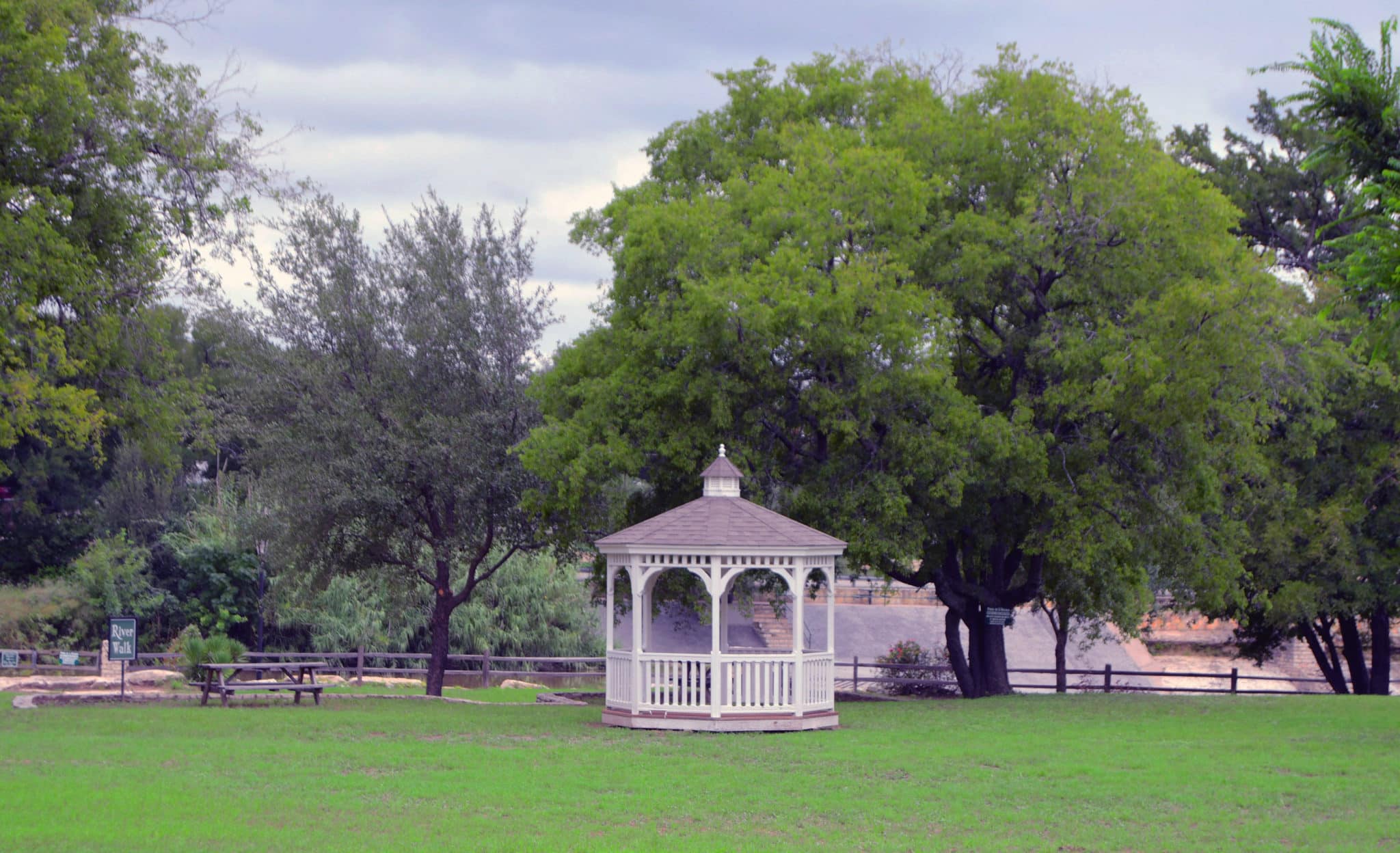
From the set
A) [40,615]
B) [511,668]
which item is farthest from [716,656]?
[40,615]

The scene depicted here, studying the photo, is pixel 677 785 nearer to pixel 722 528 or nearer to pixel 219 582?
pixel 722 528

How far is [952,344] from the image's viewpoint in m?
22.7

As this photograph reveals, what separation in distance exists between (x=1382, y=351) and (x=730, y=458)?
15.1 metres

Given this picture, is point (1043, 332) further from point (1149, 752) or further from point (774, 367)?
point (1149, 752)

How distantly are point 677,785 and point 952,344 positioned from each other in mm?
11847

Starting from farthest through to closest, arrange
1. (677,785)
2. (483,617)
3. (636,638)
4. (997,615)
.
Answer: (483,617)
(997,615)
(636,638)
(677,785)

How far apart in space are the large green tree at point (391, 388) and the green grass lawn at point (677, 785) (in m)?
5.99

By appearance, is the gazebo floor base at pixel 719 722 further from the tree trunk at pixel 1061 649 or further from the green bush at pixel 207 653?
the tree trunk at pixel 1061 649

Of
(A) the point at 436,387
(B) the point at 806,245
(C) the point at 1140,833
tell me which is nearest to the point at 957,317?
(B) the point at 806,245

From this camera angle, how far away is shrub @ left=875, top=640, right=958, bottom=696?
30.2 m

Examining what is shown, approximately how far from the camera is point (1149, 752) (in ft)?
51.3

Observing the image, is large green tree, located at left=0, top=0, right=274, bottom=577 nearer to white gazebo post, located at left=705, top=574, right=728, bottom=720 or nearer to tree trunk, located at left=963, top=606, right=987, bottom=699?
white gazebo post, located at left=705, top=574, right=728, bottom=720

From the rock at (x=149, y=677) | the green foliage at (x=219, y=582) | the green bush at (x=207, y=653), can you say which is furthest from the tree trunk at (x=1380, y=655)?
the green foliage at (x=219, y=582)

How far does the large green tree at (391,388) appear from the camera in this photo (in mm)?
24547
